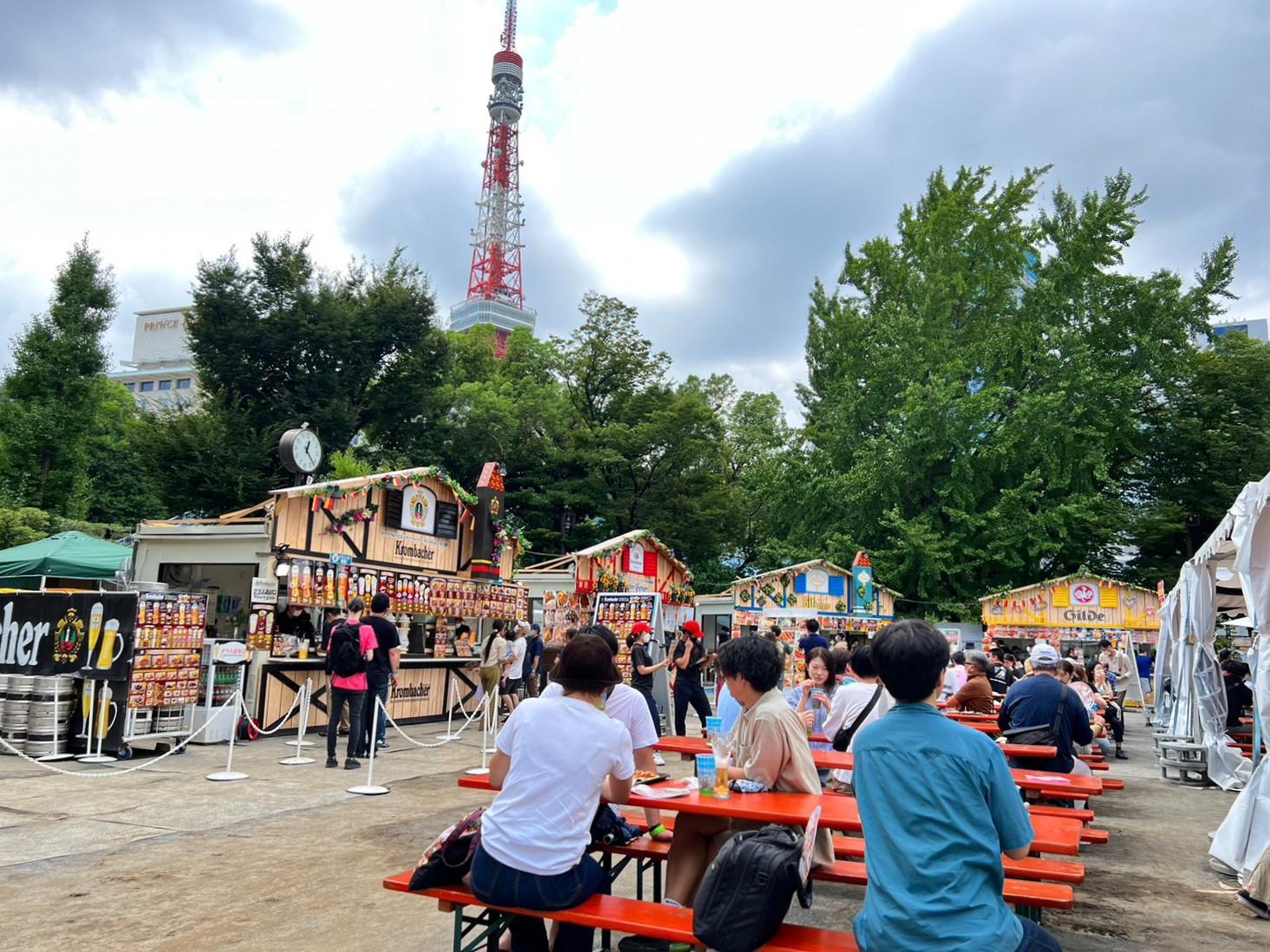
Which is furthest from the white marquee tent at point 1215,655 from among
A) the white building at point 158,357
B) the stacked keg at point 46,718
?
the white building at point 158,357

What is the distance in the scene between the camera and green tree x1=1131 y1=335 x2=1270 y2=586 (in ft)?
91.2

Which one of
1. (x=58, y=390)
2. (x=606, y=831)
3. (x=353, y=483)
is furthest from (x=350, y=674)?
(x=58, y=390)

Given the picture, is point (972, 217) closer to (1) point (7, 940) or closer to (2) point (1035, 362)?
(2) point (1035, 362)

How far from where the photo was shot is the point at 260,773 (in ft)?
29.0

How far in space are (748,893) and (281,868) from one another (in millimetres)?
3728

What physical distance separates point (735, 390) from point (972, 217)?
12.7m

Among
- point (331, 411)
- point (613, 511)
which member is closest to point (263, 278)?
point (331, 411)

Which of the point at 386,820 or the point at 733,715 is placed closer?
the point at 733,715

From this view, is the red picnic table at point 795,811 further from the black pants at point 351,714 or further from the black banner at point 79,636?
the black banner at point 79,636

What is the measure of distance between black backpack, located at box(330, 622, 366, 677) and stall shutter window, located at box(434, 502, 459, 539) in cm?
588

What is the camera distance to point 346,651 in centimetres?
939

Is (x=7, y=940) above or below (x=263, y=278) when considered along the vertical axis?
below

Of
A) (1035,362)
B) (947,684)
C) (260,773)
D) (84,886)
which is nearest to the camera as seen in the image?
(84,886)

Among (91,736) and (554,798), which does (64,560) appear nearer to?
(91,736)
